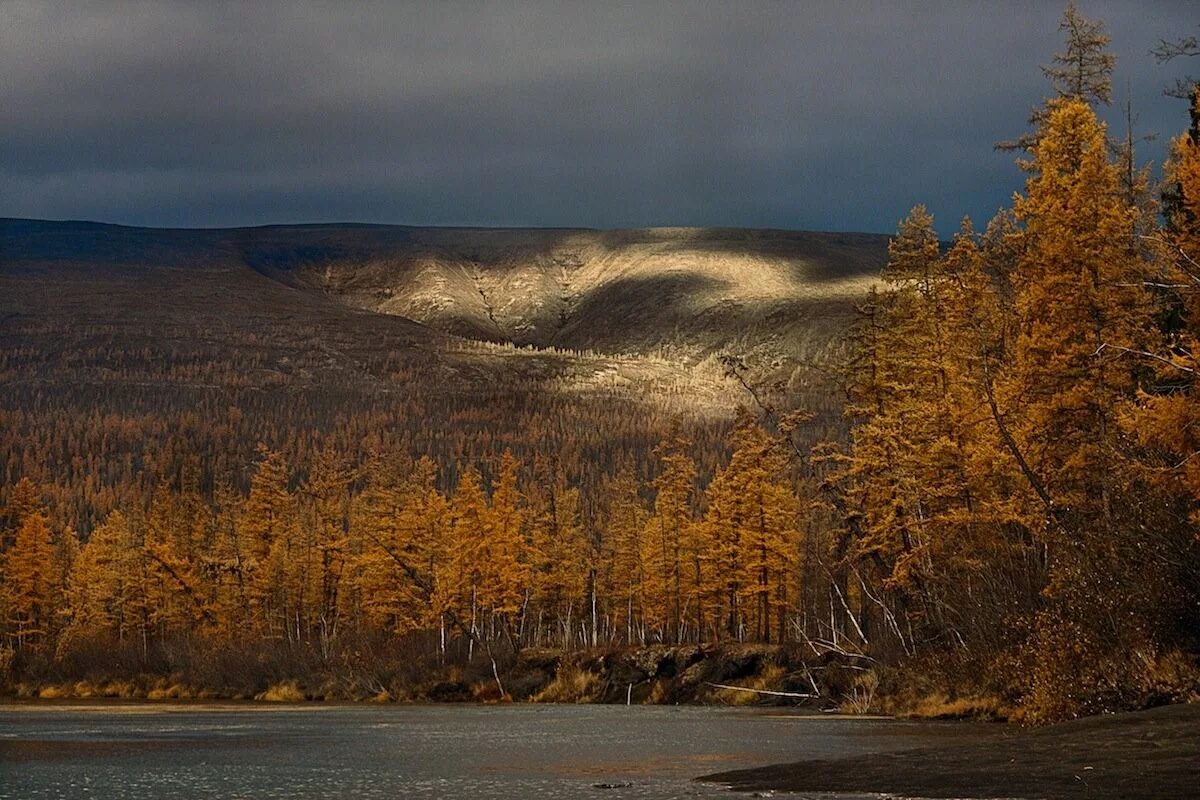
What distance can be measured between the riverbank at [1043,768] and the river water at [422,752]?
4.67 feet

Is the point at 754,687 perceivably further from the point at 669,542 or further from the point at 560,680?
the point at 669,542

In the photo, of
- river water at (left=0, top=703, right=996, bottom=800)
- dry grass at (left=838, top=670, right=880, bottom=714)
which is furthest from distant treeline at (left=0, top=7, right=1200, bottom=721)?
river water at (left=0, top=703, right=996, bottom=800)

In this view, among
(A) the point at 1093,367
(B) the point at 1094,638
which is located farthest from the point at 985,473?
(B) the point at 1094,638

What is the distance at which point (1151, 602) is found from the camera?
22.3 metres

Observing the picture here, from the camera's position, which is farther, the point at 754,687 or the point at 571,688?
the point at 571,688

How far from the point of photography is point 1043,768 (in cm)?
1448

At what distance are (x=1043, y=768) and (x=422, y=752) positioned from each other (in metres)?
13.1

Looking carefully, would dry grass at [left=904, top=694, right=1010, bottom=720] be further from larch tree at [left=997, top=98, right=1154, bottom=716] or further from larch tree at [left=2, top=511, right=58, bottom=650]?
larch tree at [left=2, top=511, right=58, bottom=650]

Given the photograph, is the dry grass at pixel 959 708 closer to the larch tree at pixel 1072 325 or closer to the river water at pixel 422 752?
the river water at pixel 422 752

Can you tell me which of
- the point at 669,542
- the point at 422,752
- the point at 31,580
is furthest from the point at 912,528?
the point at 31,580

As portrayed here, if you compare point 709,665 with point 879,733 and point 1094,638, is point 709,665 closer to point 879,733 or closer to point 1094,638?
point 879,733

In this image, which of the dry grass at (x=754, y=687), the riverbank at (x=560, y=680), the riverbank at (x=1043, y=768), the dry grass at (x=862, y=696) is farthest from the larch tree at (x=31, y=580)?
the riverbank at (x=1043, y=768)

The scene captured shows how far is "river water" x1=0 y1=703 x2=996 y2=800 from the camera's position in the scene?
17516mm

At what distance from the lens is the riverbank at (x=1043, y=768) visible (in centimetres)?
1293
